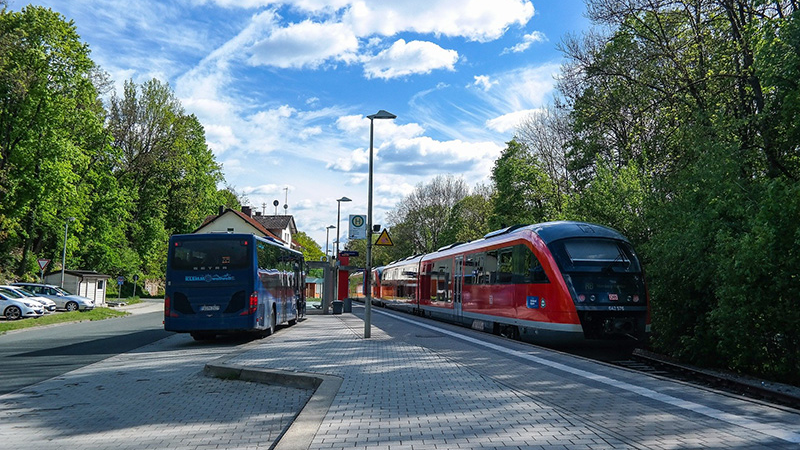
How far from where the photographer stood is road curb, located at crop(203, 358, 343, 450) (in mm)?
6027

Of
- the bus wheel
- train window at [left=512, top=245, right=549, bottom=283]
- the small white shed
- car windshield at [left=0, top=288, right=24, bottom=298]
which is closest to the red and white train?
train window at [left=512, top=245, right=549, bottom=283]

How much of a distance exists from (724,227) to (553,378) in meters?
7.42

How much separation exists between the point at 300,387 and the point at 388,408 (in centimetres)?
266

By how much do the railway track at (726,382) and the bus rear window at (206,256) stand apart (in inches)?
371

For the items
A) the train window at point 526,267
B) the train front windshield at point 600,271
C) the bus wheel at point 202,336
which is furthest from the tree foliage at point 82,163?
the train front windshield at point 600,271

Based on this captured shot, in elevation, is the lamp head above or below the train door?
above

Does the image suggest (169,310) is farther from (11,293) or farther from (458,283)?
(11,293)

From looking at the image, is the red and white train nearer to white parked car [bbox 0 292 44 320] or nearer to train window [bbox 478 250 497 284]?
train window [bbox 478 250 497 284]

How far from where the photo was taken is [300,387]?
972 cm

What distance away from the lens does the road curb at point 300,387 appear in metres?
6.03

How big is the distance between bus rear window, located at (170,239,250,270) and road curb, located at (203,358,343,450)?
5.80 metres

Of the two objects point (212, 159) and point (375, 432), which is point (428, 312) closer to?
point (375, 432)

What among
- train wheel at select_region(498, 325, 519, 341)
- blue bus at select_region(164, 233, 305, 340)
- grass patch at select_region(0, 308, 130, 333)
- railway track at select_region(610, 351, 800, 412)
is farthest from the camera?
grass patch at select_region(0, 308, 130, 333)

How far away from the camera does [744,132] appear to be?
59.3ft
